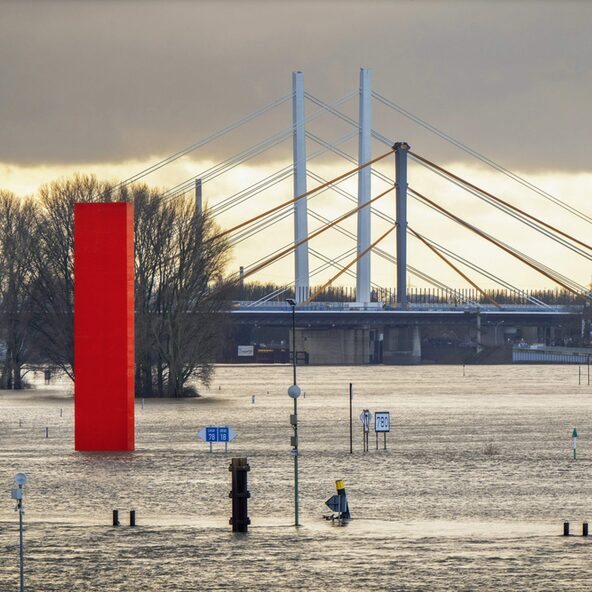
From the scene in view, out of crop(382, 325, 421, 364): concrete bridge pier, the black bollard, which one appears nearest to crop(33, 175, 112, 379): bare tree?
the black bollard

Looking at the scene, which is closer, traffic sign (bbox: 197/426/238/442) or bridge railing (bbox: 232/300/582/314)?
traffic sign (bbox: 197/426/238/442)

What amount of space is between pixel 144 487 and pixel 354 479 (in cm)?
577

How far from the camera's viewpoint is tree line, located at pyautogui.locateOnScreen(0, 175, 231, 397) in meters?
97.4

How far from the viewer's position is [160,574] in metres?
29.7

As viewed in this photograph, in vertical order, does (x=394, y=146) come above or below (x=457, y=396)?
above

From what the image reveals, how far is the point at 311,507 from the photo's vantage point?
39281 mm

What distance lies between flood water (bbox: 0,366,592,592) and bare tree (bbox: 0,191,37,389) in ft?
95.0

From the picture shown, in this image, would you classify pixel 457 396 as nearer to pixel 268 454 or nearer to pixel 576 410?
pixel 576 410

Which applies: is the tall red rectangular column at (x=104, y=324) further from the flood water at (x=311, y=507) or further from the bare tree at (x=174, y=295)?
the bare tree at (x=174, y=295)

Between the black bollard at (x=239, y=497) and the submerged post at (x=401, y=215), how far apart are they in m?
105

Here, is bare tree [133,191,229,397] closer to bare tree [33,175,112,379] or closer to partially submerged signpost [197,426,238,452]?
bare tree [33,175,112,379]

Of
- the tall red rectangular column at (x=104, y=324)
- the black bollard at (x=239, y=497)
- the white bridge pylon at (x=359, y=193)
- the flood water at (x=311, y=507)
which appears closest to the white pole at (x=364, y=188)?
the white bridge pylon at (x=359, y=193)

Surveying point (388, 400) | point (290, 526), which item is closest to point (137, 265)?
point (388, 400)

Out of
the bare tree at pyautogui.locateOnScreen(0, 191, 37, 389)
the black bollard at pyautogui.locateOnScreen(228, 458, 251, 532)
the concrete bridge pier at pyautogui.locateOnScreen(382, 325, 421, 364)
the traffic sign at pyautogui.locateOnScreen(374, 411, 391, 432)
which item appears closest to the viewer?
the black bollard at pyautogui.locateOnScreen(228, 458, 251, 532)
